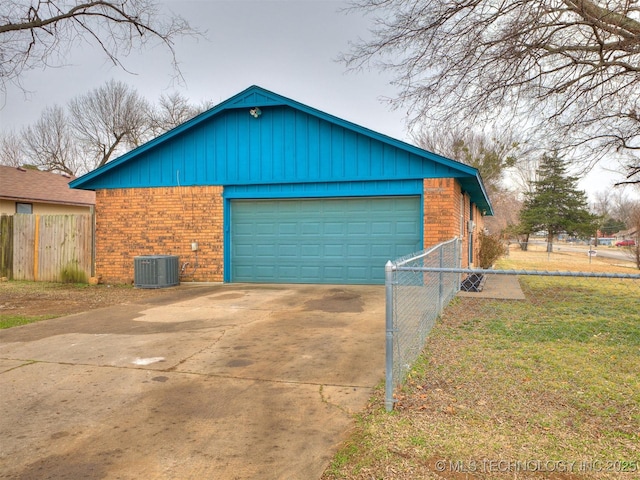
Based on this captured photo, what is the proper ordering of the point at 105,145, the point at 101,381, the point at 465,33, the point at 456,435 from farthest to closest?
the point at 105,145, the point at 465,33, the point at 101,381, the point at 456,435

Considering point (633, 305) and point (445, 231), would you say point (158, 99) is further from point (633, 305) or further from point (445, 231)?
point (633, 305)

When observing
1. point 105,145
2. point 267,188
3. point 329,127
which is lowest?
point 267,188

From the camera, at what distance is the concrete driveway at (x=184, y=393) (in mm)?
2959

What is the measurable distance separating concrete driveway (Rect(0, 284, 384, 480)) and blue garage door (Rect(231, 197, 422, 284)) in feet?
13.6

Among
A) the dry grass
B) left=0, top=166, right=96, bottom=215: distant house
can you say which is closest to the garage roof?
the dry grass

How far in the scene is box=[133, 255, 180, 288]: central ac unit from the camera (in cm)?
1184

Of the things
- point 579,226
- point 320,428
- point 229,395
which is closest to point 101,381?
point 229,395

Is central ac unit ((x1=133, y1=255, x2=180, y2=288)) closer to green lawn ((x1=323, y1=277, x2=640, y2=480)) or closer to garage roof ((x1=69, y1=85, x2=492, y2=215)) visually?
garage roof ((x1=69, y1=85, x2=492, y2=215))

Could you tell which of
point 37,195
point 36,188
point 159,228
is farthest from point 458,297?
point 36,188

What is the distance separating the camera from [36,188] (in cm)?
2303

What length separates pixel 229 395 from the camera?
4094 millimetres

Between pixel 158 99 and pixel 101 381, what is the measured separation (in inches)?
1418

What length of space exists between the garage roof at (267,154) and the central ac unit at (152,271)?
2262 mm

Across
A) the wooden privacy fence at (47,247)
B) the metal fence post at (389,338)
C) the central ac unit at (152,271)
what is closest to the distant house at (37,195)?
the wooden privacy fence at (47,247)
